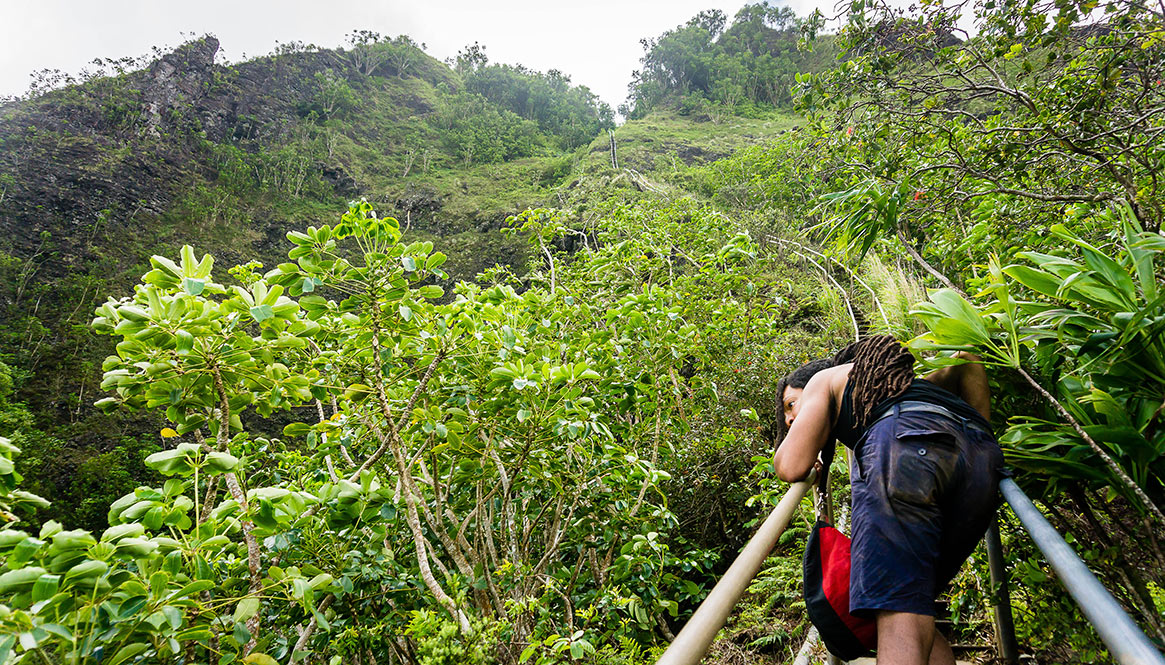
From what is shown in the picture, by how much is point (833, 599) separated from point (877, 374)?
65cm

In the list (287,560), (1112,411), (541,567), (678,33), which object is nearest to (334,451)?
(287,560)

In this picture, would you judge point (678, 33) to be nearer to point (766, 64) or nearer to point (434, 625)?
point (766, 64)

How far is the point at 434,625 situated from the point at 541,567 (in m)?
0.88

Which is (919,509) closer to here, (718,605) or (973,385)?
(973,385)

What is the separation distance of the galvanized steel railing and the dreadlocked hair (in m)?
0.35

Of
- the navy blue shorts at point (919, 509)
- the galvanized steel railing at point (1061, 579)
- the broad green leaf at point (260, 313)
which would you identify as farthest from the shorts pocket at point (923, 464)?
the broad green leaf at point (260, 313)

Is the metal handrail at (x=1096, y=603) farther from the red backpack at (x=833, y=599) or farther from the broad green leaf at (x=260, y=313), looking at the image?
the broad green leaf at (x=260, y=313)

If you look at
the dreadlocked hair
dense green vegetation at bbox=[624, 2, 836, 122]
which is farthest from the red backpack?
dense green vegetation at bbox=[624, 2, 836, 122]

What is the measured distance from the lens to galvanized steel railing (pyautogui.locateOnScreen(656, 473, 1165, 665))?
0.57m

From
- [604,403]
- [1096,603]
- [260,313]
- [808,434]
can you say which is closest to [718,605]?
[1096,603]

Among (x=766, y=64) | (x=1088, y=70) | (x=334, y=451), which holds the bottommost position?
(x=334, y=451)

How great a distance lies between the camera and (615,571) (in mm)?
2416

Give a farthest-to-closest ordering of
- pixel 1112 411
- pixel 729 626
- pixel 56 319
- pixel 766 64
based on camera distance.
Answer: pixel 766 64
pixel 56 319
pixel 729 626
pixel 1112 411

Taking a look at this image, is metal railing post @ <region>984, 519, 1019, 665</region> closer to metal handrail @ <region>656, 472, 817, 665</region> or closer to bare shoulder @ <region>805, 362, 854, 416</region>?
bare shoulder @ <region>805, 362, 854, 416</region>
